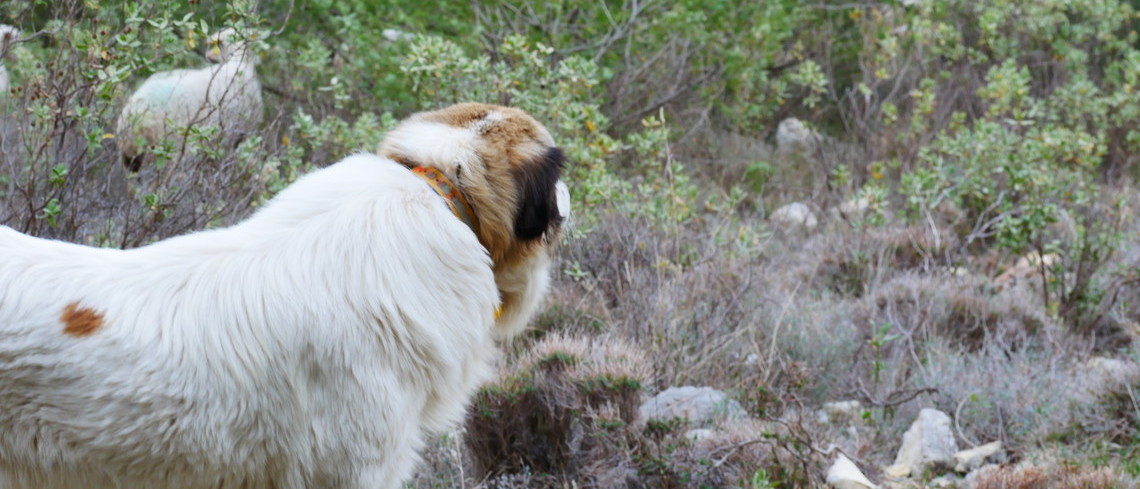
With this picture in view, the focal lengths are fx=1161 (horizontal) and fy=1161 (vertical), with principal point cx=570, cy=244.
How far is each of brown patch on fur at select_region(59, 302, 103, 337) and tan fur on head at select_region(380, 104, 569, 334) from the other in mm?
850

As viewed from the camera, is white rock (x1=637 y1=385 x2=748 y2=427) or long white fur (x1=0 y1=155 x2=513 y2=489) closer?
long white fur (x1=0 y1=155 x2=513 y2=489)

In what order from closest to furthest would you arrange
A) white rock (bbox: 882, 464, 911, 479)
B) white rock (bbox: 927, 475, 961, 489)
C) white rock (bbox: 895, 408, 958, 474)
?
Result: 1. white rock (bbox: 927, 475, 961, 489)
2. white rock (bbox: 882, 464, 911, 479)
3. white rock (bbox: 895, 408, 958, 474)

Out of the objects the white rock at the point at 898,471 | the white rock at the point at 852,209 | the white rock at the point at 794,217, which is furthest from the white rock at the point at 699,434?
the white rock at the point at 794,217

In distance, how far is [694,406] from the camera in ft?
17.0

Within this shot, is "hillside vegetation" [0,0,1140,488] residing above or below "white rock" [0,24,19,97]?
below

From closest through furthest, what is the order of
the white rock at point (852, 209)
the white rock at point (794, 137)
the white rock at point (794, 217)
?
the white rock at point (852, 209), the white rock at point (794, 217), the white rock at point (794, 137)

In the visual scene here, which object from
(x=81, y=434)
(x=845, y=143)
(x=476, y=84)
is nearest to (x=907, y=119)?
(x=845, y=143)

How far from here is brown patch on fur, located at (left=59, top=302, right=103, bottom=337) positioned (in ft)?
8.24

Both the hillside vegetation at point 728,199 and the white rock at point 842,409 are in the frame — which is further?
the white rock at point 842,409

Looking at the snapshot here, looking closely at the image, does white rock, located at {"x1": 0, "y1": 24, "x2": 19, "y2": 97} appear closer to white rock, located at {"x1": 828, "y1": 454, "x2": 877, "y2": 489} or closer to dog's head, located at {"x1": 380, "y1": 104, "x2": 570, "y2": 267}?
dog's head, located at {"x1": 380, "y1": 104, "x2": 570, "y2": 267}

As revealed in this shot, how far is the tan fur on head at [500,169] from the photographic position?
2938 mm

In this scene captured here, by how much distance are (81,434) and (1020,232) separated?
256 inches

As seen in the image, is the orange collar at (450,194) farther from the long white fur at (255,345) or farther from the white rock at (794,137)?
the white rock at (794,137)

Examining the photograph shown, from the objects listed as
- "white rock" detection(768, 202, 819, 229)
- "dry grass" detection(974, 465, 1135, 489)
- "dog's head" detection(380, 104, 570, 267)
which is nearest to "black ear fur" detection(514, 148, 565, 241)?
"dog's head" detection(380, 104, 570, 267)
